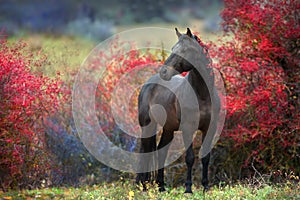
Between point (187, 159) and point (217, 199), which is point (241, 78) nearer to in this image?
point (187, 159)

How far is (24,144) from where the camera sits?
850 centimetres

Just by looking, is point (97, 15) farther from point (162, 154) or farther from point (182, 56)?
point (182, 56)

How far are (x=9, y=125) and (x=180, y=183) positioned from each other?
3.98 metres

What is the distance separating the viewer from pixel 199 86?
7.03 meters

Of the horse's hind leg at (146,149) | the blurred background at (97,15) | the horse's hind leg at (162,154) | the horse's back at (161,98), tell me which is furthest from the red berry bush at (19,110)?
the blurred background at (97,15)

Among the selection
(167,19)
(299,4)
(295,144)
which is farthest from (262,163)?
(167,19)

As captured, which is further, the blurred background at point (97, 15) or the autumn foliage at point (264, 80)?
the blurred background at point (97, 15)

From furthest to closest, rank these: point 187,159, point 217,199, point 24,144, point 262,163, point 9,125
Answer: point 262,163 < point 24,144 < point 9,125 < point 187,159 < point 217,199

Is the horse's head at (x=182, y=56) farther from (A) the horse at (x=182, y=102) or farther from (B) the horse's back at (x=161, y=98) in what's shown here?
(B) the horse's back at (x=161, y=98)

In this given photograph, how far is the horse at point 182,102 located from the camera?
680cm

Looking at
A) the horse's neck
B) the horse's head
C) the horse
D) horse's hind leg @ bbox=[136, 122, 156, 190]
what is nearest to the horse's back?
the horse

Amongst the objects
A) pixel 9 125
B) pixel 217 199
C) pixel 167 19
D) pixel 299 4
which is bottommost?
pixel 217 199

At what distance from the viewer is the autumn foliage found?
8648mm

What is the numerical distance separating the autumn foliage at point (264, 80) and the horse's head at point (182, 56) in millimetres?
2003
